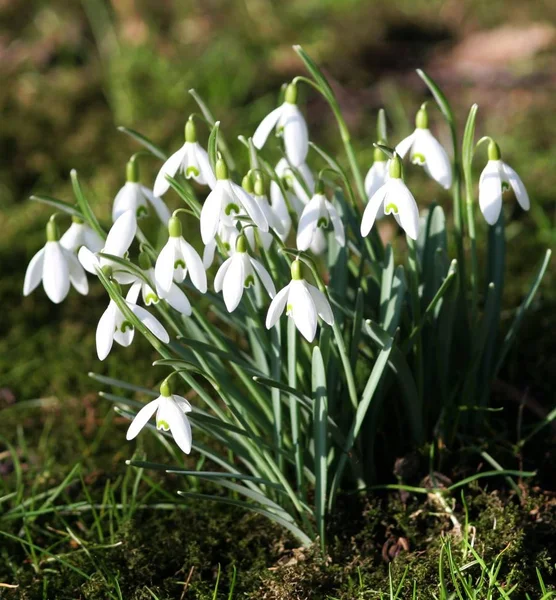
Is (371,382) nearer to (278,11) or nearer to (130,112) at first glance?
(130,112)

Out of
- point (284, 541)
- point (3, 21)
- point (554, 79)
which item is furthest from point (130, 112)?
point (284, 541)

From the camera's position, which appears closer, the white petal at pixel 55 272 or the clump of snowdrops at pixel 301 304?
the clump of snowdrops at pixel 301 304

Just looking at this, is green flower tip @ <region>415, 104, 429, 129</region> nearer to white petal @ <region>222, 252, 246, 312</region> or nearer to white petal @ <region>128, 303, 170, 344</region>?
white petal @ <region>222, 252, 246, 312</region>

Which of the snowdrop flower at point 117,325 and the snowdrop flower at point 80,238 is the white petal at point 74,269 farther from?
the snowdrop flower at point 117,325

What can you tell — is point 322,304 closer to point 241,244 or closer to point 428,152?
point 241,244

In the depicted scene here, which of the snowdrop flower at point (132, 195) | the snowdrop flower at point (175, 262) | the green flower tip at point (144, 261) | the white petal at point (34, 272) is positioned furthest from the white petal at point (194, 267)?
the white petal at point (34, 272)

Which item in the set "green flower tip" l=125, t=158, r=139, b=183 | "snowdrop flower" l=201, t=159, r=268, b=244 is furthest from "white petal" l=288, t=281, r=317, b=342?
"green flower tip" l=125, t=158, r=139, b=183
